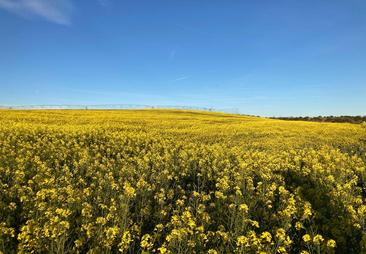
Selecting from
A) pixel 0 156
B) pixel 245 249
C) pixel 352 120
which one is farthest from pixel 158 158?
pixel 352 120

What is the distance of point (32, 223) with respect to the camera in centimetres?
546

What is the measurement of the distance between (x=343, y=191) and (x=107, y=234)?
7.15 metres

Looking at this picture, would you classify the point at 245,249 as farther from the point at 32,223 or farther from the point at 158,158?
the point at 158,158

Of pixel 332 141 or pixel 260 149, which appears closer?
pixel 260 149

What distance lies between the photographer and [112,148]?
56.4ft

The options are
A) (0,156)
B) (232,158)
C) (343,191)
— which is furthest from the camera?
(232,158)

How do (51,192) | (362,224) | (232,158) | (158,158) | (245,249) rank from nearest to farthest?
(245,249) < (362,224) < (51,192) < (158,158) < (232,158)

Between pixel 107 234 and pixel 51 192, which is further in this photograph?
pixel 51 192

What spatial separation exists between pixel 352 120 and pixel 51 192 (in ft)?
198

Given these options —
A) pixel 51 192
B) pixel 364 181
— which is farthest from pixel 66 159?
pixel 364 181

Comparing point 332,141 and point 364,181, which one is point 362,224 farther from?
point 332,141

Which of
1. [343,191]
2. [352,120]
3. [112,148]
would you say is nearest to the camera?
[343,191]

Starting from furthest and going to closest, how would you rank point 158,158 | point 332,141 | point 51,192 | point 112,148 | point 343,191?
point 332,141, point 112,148, point 158,158, point 343,191, point 51,192

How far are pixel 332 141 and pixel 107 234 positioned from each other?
23.2m
